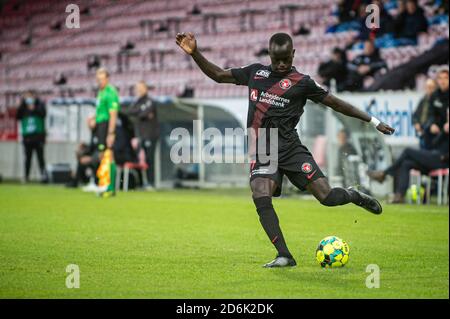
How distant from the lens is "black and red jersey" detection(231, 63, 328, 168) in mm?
7762

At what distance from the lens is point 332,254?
755cm

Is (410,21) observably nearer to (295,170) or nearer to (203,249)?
(203,249)

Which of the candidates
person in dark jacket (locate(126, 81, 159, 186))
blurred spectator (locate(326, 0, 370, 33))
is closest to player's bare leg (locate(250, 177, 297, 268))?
person in dark jacket (locate(126, 81, 159, 186))

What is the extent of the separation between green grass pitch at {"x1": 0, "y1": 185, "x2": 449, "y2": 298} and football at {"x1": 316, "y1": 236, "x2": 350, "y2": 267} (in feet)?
0.38

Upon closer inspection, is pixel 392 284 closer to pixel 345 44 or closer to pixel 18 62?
pixel 345 44

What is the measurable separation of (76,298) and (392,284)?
235 centimetres

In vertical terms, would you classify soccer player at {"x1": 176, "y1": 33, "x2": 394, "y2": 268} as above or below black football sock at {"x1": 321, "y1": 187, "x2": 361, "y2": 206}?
above

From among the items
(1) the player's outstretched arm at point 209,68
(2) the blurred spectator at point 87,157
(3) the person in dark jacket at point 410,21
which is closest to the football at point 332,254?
(1) the player's outstretched arm at point 209,68

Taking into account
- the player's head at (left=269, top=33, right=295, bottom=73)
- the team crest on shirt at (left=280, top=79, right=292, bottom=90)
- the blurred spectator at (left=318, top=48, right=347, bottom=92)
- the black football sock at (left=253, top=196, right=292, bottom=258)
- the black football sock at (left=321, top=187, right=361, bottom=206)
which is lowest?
the black football sock at (left=253, top=196, right=292, bottom=258)

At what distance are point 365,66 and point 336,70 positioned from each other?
815 mm

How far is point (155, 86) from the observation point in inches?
974

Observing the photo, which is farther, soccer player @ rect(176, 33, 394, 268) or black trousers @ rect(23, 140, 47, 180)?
black trousers @ rect(23, 140, 47, 180)
